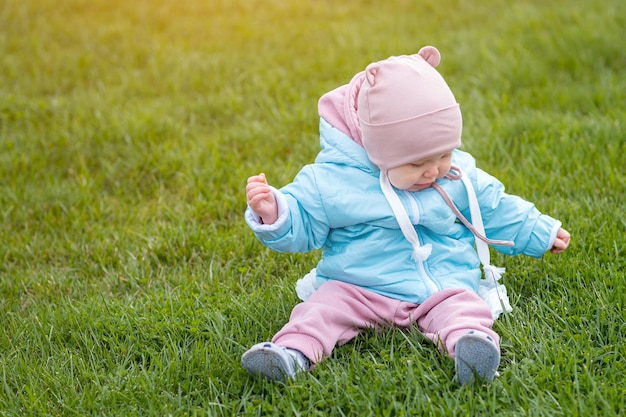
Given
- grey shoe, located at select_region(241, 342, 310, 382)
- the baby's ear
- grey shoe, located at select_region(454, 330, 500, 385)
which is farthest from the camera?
the baby's ear

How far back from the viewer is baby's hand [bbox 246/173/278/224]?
259cm

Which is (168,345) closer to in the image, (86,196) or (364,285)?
(364,285)

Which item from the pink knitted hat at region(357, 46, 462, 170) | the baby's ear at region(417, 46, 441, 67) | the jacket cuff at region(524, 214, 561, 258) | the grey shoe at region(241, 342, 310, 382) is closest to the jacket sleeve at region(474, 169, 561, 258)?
the jacket cuff at region(524, 214, 561, 258)

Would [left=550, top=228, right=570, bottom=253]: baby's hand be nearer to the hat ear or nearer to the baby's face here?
the baby's face

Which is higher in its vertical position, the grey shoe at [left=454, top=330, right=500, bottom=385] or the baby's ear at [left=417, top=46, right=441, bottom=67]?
the baby's ear at [left=417, top=46, right=441, bottom=67]

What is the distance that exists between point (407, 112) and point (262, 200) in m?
0.55

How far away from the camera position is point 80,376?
2.72 meters

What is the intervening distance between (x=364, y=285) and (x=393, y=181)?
15.7 inches

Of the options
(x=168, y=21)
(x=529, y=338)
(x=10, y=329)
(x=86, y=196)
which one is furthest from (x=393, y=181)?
(x=168, y=21)

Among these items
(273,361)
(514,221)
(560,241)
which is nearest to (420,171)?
(514,221)

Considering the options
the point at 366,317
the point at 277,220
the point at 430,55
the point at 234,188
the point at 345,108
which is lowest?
the point at 234,188

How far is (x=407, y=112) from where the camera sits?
8.29ft

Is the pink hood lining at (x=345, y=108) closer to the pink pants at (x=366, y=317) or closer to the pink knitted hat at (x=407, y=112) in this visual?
the pink knitted hat at (x=407, y=112)

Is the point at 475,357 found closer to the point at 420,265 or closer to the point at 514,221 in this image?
the point at 420,265
